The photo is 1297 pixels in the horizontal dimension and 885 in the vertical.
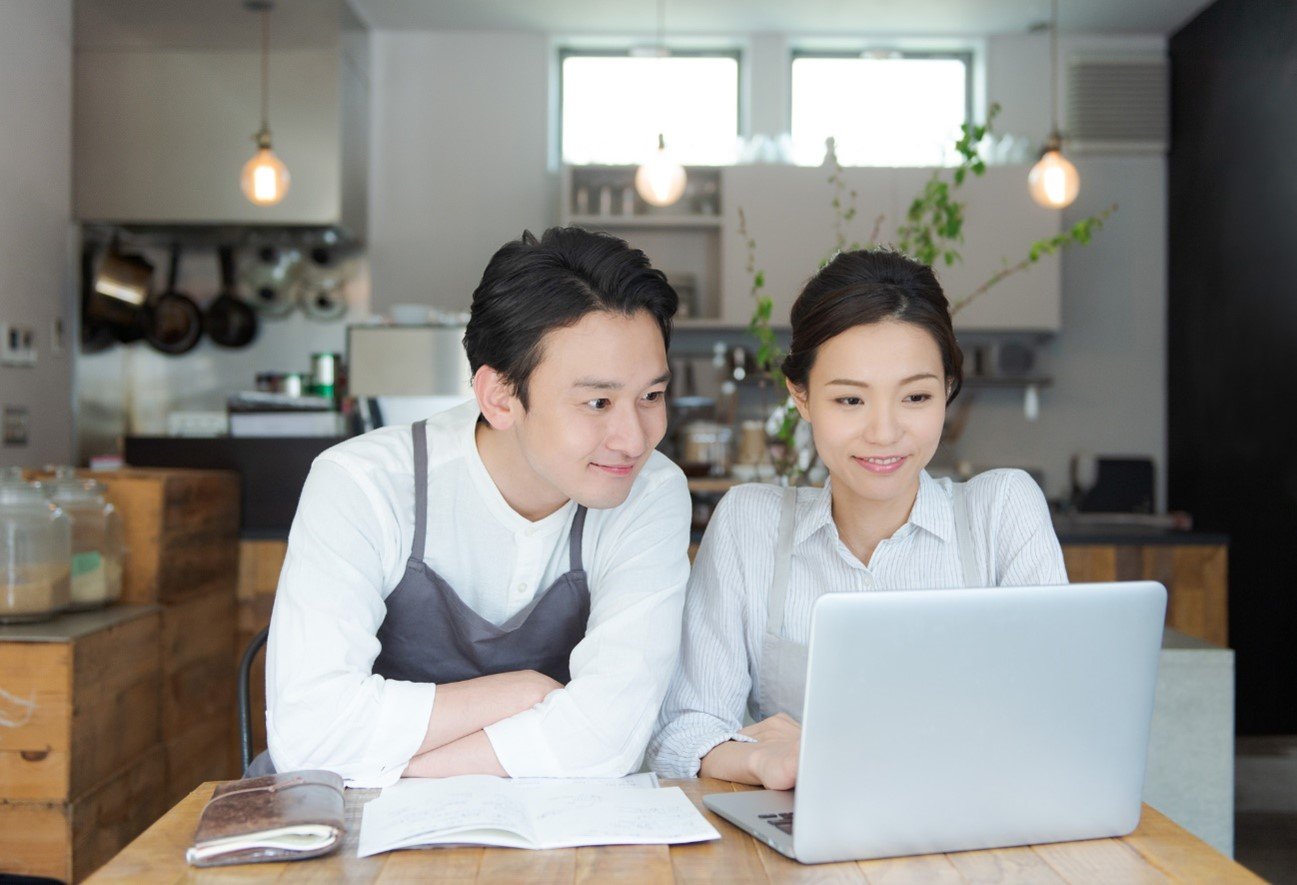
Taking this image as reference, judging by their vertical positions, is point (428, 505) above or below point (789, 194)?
below

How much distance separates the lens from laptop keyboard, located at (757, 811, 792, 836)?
107 centimetres

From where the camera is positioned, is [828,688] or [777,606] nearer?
[828,688]

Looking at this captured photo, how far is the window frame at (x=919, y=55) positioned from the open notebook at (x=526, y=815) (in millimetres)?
4736

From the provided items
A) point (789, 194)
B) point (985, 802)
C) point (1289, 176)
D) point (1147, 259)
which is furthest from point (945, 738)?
point (1147, 259)

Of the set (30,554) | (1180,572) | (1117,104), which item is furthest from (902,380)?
(1117,104)

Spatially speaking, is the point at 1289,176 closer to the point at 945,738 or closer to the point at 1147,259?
the point at 1147,259

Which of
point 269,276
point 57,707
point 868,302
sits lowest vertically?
point 57,707

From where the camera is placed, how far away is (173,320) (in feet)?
17.2

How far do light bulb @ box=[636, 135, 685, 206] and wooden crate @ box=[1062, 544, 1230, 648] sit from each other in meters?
1.90

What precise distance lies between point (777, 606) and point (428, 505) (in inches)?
18.7

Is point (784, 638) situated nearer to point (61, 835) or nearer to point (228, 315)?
point (61, 835)

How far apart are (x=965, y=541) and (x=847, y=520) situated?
16 cm

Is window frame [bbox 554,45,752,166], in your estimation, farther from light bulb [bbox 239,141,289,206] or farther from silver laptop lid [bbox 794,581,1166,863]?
silver laptop lid [bbox 794,581,1166,863]

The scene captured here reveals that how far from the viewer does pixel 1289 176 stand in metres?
4.31
